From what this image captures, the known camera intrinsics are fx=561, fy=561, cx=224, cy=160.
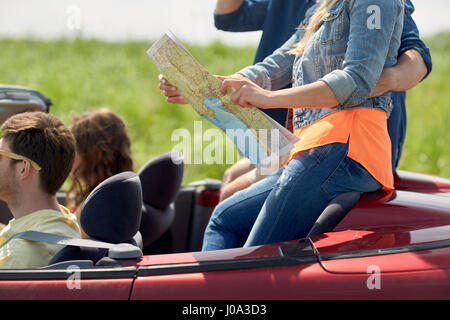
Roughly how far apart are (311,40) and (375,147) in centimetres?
42

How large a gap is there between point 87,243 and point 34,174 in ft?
1.19

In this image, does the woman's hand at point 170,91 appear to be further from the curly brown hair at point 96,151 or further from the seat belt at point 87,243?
the curly brown hair at point 96,151

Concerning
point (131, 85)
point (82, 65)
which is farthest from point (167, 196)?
point (82, 65)

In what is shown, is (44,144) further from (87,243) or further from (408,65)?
(408,65)

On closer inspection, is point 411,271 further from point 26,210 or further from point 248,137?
point 26,210

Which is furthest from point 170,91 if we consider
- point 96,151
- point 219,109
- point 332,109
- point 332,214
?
point 96,151

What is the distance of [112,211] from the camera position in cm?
174

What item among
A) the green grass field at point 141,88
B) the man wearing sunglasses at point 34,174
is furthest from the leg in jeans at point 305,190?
the green grass field at point 141,88

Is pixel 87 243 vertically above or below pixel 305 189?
below

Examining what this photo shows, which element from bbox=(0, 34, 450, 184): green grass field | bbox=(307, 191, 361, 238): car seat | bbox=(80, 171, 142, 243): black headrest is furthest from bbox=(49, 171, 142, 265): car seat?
bbox=(0, 34, 450, 184): green grass field

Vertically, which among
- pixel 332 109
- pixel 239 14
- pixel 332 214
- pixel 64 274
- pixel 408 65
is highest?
pixel 239 14

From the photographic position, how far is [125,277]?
159 cm

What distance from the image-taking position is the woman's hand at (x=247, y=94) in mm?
1726

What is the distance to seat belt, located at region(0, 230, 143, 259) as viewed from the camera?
1.67 metres
